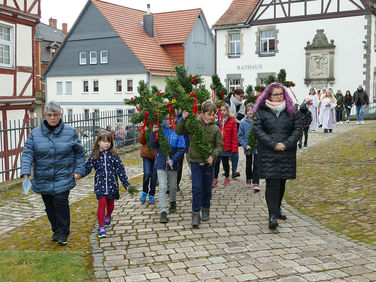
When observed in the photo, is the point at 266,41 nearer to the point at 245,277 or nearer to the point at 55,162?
the point at 55,162

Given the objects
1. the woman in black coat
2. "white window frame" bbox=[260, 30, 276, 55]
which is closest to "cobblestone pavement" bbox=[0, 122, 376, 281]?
the woman in black coat

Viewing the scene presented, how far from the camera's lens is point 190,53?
137 feet

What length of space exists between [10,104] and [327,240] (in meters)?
14.0

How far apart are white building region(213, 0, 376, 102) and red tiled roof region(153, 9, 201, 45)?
7.43 metres

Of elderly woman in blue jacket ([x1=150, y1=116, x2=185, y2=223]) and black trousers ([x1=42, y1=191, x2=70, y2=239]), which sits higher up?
elderly woman in blue jacket ([x1=150, y1=116, x2=185, y2=223])

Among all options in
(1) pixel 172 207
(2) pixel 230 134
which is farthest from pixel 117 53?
(1) pixel 172 207

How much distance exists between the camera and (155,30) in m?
41.7

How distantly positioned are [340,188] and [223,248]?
4024mm

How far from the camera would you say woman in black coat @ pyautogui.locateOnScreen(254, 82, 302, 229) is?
20.4ft

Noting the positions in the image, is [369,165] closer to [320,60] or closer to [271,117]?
[271,117]

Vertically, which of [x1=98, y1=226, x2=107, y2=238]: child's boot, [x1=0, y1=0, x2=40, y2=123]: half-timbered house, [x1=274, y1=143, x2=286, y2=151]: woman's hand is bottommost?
[x1=98, y1=226, x2=107, y2=238]: child's boot

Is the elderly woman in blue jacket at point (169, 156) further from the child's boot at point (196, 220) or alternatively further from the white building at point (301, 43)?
the white building at point (301, 43)

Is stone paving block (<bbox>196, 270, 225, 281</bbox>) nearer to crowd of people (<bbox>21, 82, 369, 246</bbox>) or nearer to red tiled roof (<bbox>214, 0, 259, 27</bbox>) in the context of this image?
crowd of people (<bbox>21, 82, 369, 246</bbox>)

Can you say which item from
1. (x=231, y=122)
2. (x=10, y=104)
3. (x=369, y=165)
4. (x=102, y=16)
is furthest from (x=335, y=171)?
(x=102, y=16)
